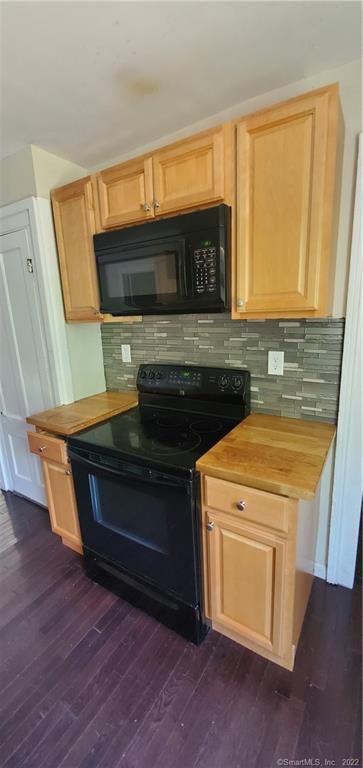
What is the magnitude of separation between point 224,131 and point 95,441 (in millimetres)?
1370

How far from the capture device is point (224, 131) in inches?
48.7

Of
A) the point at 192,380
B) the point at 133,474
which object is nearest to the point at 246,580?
the point at 133,474

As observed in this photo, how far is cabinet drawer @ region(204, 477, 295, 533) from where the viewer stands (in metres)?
1.08

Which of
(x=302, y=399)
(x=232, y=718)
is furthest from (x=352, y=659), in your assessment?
(x=302, y=399)

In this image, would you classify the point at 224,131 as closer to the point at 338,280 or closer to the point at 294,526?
the point at 338,280

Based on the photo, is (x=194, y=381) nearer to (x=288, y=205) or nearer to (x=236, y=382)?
(x=236, y=382)

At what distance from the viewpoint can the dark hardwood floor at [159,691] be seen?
1.10 metres

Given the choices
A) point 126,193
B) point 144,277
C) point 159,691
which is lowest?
point 159,691

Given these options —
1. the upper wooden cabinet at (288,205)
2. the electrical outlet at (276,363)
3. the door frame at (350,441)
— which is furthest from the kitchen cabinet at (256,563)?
the upper wooden cabinet at (288,205)

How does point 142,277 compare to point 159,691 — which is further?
point 142,277

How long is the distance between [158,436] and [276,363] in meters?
0.67

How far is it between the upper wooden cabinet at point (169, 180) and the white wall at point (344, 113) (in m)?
0.36

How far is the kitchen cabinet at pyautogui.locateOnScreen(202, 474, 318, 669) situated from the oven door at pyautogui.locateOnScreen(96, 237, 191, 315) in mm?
796

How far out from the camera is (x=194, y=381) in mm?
1788
